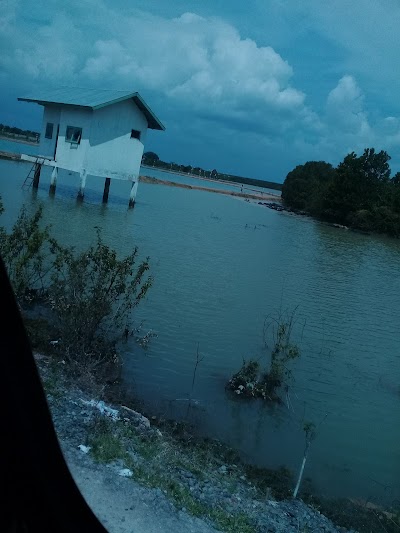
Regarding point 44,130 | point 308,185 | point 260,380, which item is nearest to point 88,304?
point 260,380

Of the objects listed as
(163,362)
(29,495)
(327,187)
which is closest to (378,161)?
(327,187)

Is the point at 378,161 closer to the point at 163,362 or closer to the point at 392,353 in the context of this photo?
the point at 392,353

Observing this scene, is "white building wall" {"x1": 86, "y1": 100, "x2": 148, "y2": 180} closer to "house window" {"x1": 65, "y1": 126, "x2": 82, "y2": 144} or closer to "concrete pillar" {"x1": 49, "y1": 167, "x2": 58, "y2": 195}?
"house window" {"x1": 65, "y1": 126, "x2": 82, "y2": 144}

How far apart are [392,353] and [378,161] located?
47.6 metres

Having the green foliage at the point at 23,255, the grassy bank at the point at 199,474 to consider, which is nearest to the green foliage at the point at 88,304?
the green foliage at the point at 23,255

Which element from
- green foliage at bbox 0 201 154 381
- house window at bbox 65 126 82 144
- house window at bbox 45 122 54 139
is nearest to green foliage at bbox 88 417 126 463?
green foliage at bbox 0 201 154 381

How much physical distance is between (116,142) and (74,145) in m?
2.21

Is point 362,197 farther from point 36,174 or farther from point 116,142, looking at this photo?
point 36,174

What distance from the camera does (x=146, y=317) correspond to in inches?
437

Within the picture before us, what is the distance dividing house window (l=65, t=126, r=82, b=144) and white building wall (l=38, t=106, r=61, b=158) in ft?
3.54

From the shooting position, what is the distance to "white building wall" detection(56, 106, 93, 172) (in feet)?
93.3

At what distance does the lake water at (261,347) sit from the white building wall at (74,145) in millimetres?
5216

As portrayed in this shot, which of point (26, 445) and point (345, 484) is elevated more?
point (26, 445)

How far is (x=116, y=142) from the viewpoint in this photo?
98.1 feet
